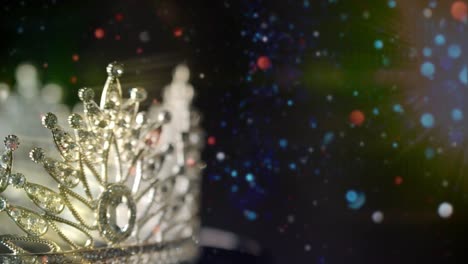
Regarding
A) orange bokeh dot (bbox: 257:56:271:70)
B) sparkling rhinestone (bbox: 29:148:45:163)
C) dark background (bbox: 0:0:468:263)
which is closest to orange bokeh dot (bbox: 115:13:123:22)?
dark background (bbox: 0:0:468:263)

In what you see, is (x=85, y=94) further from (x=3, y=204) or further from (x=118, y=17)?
(x=118, y=17)

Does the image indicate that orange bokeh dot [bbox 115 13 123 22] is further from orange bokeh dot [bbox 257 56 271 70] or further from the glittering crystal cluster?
orange bokeh dot [bbox 257 56 271 70]

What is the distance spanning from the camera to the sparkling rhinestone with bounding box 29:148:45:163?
717 millimetres

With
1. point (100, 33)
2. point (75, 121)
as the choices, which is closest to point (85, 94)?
point (75, 121)

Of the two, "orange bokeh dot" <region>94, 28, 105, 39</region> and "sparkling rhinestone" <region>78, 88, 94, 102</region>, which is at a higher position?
"orange bokeh dot" <region>94, 28, 105, 39</region>

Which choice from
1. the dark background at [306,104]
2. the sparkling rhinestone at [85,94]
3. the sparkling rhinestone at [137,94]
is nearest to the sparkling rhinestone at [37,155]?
the sparkling rhinestone at [85,94]

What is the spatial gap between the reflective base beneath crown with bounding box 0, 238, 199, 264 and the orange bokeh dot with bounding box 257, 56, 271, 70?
0.43m

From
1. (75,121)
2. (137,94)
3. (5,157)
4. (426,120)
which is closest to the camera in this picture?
(5,157)

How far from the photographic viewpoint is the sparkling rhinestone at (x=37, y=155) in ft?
2.35

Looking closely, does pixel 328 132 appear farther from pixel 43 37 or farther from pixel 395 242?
pixel 43 37

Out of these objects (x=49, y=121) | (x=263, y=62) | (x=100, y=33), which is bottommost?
(x=49, y=121)

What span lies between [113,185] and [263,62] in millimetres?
516

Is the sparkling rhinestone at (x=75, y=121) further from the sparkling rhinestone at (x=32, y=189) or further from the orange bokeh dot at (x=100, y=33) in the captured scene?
the orange bokeh dot at (x=100, y=33)

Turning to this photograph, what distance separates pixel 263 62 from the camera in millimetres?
1208
